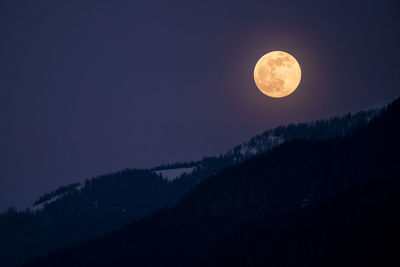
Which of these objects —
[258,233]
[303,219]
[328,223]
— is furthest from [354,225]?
[258,233]

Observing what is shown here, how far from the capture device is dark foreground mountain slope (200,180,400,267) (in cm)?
14688

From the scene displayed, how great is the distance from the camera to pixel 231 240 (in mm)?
189750

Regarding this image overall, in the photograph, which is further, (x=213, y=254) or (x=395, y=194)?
(x=213, y=254)

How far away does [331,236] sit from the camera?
526 ft

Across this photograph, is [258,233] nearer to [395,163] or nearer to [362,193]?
[362,193]

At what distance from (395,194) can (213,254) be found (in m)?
53.3

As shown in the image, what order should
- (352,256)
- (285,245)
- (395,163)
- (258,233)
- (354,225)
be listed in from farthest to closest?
(395,163)
(258,233)
(285,245)
(354,225)
(352,256)

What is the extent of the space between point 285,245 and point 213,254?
24258mm

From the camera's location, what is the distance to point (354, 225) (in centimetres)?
15825

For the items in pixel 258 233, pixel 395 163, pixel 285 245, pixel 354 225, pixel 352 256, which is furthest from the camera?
pixel 395 163

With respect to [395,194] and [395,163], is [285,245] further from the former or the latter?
[395,163]

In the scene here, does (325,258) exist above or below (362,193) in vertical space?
below

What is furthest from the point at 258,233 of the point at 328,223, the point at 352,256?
the point at 352,256

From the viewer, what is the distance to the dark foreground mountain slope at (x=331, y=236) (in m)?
147
